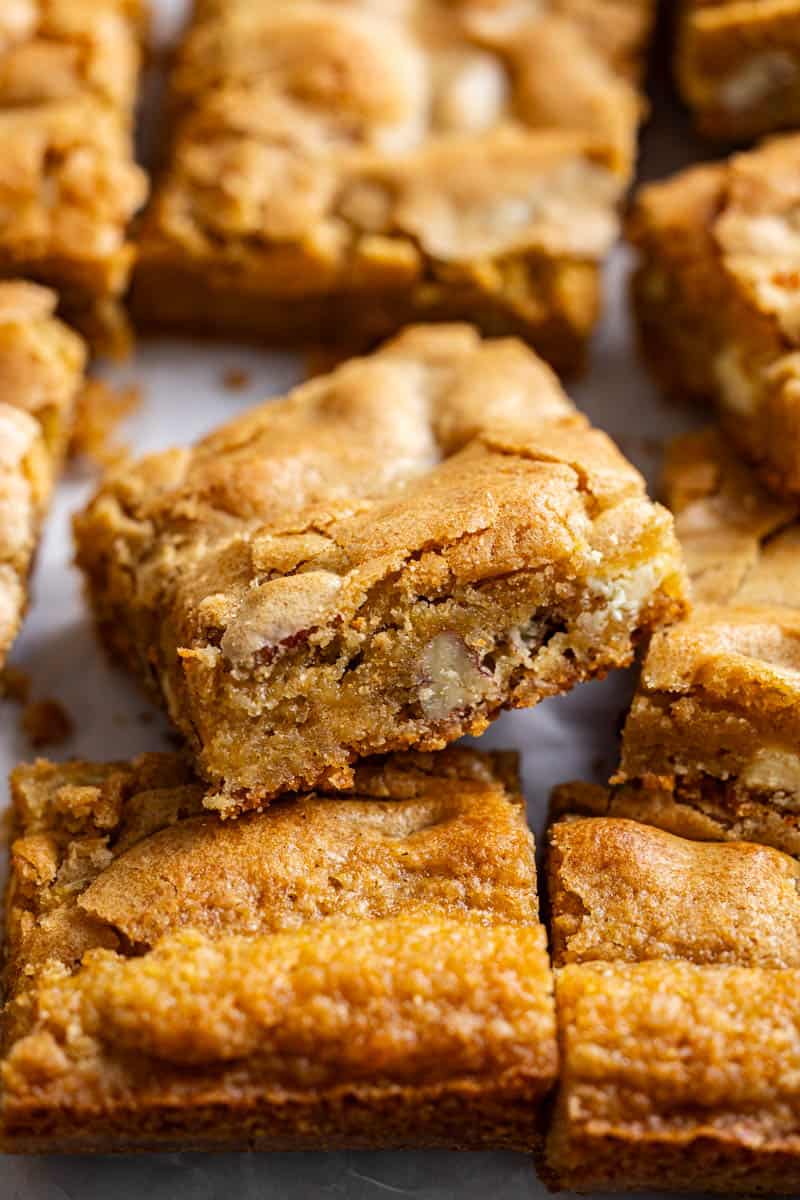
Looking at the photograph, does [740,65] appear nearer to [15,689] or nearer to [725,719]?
[725,719]

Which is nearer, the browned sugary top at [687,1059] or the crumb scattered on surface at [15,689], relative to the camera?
the browned sugary top at [687,1059]

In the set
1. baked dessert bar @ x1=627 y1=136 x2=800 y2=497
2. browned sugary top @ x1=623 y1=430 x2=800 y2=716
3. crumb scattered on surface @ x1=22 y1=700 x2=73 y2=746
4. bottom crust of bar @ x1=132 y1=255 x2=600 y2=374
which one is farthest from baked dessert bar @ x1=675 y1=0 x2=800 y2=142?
crumb scattered on surface @ x1=22 y1=700 x2=73 y2=746

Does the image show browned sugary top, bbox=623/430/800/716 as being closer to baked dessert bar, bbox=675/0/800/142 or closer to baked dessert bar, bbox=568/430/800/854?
baked dessert bar, bbox=568/430/800/854

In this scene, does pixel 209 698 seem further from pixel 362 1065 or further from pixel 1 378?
pixel 1 378

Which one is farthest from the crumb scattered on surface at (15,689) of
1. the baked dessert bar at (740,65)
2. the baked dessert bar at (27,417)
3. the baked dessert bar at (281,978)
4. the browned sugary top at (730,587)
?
the baked dessert bar at (740,65)

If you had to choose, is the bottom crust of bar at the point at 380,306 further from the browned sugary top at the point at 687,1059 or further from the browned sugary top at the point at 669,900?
the browned sugary top at the point at 687,1059

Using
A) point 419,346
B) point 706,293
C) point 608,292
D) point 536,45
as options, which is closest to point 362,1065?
point 419,346
